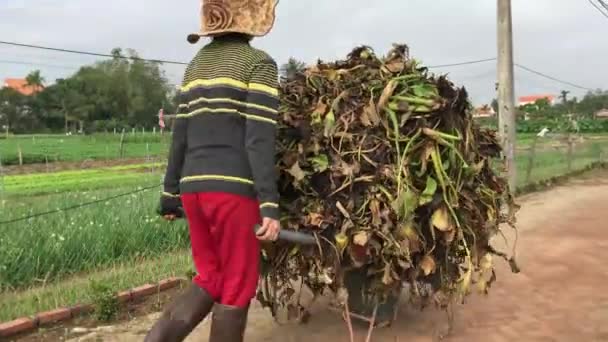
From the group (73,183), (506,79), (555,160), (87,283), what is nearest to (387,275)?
(87,283)

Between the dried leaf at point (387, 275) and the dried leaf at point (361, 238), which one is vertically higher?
the dried leaf at point (361, 238)

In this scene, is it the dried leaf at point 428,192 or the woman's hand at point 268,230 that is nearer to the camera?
the woman's hand at point 268,230

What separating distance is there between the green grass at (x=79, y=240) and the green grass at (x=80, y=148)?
67.1 feet

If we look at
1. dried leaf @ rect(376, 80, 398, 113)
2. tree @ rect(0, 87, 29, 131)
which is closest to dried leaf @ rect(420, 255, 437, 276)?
dried leaf @ rect(376, 80, 398, 113)

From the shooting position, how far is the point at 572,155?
1839 cm

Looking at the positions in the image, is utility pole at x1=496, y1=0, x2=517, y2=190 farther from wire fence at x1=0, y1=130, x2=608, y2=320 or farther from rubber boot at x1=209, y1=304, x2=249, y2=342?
rubber boot at x1=209, y1=304, x2=249, y2=342

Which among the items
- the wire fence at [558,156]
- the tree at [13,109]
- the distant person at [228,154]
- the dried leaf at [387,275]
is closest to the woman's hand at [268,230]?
the distant person at [228,154]

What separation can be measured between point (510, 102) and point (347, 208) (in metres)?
8.43

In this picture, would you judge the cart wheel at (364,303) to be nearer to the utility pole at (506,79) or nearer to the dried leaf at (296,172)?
the dried leaf at (296,172)

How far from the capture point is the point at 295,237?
132 inches

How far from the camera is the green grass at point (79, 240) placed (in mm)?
5480

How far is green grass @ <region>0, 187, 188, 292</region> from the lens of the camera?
548 cm

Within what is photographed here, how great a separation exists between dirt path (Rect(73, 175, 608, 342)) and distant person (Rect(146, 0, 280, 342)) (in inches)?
42.2

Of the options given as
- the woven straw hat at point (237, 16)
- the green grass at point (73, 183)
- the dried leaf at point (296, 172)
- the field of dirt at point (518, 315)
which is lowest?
the field of dirt at point (518, 315)
